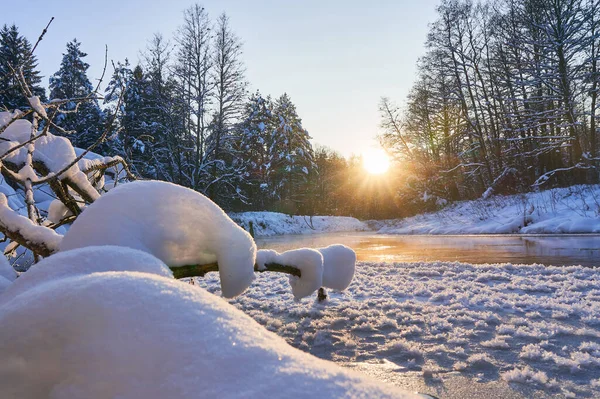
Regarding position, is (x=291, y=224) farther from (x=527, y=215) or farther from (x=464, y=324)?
(x=464, y=324)

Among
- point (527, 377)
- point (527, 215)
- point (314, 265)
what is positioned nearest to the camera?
point (527, 377)

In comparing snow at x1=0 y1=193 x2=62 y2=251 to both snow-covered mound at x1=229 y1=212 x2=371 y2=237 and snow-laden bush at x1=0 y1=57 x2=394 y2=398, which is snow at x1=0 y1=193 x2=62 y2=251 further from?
snow-covered mound at x1=229 y1=212 x2=371 y2=237

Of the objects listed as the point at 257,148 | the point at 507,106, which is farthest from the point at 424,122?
the point at 257,148

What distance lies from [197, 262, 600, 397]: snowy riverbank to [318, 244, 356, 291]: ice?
0.40m

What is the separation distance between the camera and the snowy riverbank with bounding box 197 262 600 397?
266cm

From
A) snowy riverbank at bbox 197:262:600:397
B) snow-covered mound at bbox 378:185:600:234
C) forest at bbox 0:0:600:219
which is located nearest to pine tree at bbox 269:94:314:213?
forest at bbox 0:0:600:219

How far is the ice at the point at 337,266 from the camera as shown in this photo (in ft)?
13.6

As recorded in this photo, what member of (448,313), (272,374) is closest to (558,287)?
(448,313)

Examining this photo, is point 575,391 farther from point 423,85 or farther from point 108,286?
point 423,85

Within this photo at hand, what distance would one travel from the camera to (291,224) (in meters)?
24.1

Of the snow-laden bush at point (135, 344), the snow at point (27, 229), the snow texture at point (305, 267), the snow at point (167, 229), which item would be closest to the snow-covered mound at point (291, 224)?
the snow texture at point (305, 267)

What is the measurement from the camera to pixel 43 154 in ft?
8.93

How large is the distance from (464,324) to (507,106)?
19654 mm

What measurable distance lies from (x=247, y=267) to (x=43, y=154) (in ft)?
6.28
